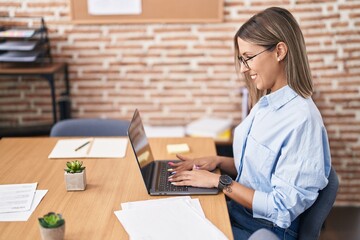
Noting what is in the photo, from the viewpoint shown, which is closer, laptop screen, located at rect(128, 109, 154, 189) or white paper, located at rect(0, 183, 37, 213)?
white paper, located at rect(0, 183, 37, 213)

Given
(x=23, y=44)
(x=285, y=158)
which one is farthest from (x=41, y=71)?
(x=285, y=158)

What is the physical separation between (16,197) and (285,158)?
39.2 inches

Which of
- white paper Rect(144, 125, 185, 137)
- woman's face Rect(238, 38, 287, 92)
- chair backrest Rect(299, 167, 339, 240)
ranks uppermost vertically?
woman's face Rect(238, 38, 287, 92)

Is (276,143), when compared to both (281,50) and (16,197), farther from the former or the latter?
(16,197)

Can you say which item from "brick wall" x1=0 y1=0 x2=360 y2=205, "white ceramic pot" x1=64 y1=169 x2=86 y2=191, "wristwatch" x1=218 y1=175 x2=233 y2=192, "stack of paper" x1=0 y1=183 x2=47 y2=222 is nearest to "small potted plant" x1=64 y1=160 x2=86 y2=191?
"white ceramic pot" x1=64 y1=169 x2=86 y2=191

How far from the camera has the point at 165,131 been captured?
2.96 metres

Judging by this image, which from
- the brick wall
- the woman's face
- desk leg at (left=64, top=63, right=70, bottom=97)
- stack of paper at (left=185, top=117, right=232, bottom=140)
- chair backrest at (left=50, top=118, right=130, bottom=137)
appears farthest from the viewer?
desk leg at (left=64, top=63, right=70, bottom=97)

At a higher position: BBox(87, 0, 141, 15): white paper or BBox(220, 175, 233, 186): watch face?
BBox(87, 0, 141, 15): white paper

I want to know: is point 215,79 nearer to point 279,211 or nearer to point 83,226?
point 279,211

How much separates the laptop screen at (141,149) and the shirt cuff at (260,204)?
41cm

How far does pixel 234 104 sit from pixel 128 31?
900mm

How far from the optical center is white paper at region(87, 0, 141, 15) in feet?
9.66

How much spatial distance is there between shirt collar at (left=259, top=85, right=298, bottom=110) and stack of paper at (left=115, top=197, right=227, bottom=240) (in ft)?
1.56

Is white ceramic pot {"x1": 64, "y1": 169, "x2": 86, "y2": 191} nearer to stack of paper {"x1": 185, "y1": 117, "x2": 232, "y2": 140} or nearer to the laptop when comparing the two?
the laptop
